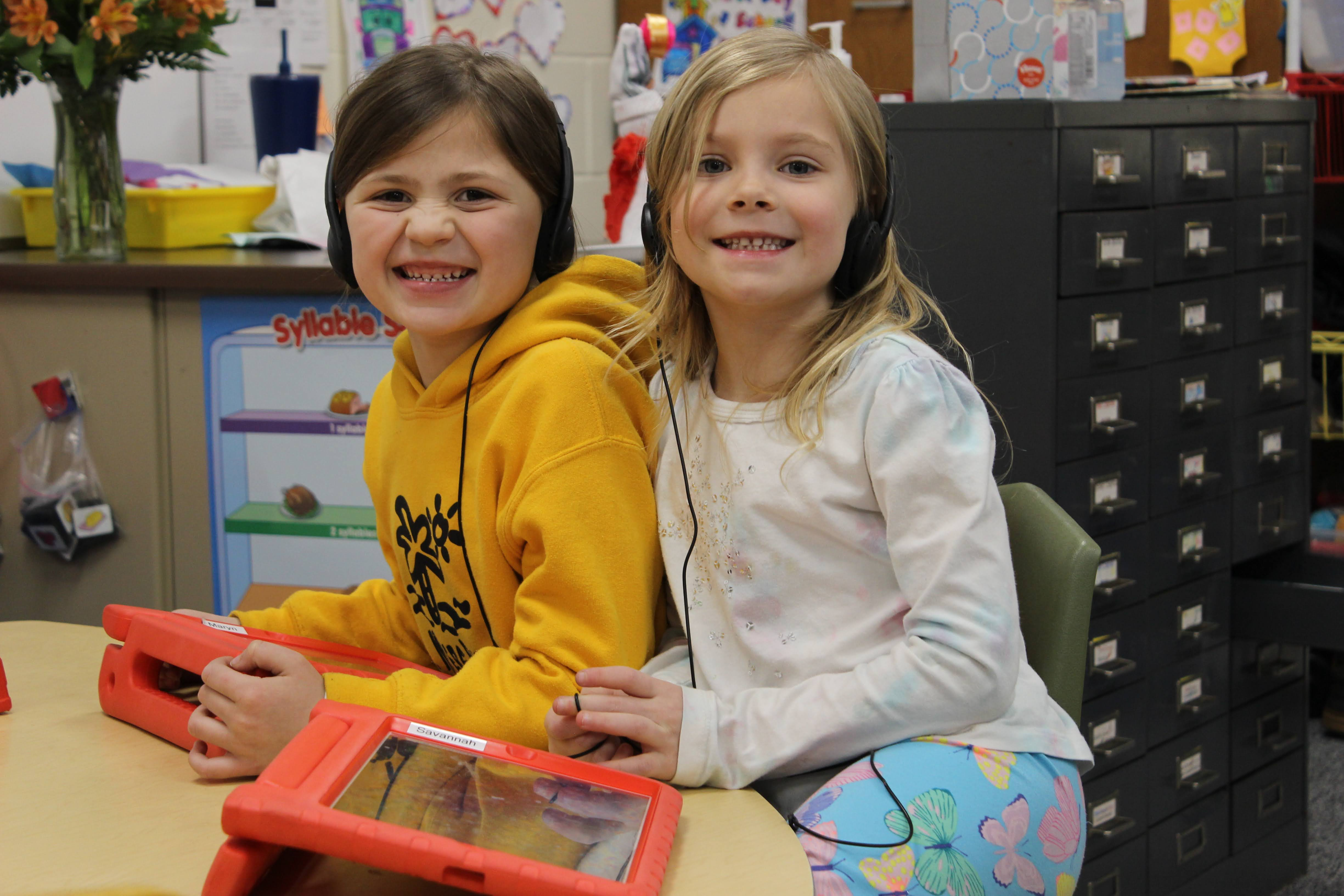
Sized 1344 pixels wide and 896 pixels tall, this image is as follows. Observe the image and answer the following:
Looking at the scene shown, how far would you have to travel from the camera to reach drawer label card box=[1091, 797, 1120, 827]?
5.65ft

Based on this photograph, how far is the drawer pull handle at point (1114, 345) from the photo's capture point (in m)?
1.62

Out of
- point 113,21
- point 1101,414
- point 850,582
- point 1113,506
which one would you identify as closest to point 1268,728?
point 1113,506

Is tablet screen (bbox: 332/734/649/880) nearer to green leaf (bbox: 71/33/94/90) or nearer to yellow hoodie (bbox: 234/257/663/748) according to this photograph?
yellow hoodie (bbox: 234/257/663/748)

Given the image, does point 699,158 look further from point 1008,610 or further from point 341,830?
point 341,830

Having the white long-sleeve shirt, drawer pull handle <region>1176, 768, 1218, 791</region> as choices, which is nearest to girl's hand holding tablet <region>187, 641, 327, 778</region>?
the white long-sleeve shirt

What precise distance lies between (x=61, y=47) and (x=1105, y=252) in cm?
153

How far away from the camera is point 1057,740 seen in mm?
901

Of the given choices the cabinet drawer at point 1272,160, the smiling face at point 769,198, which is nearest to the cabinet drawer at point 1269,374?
the cabinet drawer at point 1272,160

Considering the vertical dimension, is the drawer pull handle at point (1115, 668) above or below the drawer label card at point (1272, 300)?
below

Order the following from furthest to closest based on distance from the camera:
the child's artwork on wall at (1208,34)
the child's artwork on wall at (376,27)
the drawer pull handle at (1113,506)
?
1. the child's artwork on wall at (376,27)
2. the child's artwork on wall at (1208,34)
3. the drawer pull handle at (1113,506)

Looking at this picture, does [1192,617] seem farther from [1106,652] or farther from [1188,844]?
[1188,844]

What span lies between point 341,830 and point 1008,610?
0.47 metres

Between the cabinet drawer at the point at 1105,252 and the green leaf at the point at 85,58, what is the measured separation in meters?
1.43

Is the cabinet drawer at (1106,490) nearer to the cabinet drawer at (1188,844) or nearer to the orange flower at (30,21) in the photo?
the cabinet drawer at (1188,844)
